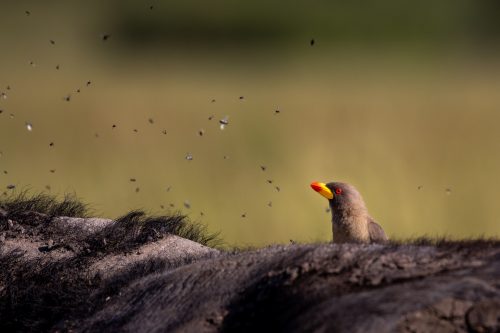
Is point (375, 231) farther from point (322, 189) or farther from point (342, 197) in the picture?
point (322, 189)

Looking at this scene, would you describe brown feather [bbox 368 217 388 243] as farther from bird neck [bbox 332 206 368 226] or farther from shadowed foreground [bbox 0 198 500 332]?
shadowed foreground [bbox 0 198 500 332]

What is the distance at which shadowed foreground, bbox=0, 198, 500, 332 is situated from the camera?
5.43 m

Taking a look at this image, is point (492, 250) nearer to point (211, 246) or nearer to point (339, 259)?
point (339, 259)

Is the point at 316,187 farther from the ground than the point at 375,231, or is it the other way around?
the point at 316,187

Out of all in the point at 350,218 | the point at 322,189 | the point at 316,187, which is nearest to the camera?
the point at 350,218

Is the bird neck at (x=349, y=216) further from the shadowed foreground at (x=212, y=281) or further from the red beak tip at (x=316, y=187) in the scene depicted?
the shadowed foreground at (x=212, y=281)

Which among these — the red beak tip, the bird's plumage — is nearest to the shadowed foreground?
the bird's plumage

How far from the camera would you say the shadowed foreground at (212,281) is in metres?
5.43

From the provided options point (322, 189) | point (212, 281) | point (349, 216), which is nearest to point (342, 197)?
point (349, 216)

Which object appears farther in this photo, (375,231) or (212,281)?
(375,231)

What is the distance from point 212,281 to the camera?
22.6 ft

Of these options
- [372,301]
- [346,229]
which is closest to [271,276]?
[372,301]

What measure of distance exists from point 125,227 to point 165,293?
89.2 inches

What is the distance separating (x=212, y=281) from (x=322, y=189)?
4.15m
